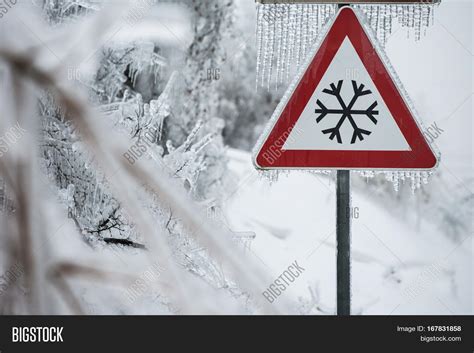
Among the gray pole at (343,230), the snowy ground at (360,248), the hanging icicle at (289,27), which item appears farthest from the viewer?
the snowy ground at (360,248)

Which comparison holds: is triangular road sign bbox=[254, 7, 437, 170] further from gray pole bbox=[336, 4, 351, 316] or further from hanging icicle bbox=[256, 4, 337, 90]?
hanging icicle bbox=[256, 4, 337, 90]

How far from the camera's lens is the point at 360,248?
3520mm

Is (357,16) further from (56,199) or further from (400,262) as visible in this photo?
(400,262)

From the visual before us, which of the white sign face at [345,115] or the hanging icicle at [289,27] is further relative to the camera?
the hanging icicle at [289,27]

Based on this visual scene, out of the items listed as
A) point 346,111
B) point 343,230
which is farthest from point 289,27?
point 343,230

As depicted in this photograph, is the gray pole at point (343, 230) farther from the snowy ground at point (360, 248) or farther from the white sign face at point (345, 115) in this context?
the snowy ground at point (360, 248)

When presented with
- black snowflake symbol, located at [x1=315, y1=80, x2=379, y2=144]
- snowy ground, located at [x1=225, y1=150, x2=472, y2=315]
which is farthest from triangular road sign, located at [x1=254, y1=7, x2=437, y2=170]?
snowy ground, located at [x1=225, y1=150, x2=472, y2=315]

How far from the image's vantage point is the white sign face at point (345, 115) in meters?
1.35

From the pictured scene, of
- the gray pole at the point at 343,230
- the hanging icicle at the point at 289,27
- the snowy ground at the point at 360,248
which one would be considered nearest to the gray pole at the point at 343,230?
the gray pole at the point at 343,230

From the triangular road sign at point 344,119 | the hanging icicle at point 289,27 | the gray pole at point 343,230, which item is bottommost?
the gray pole at point 343,230

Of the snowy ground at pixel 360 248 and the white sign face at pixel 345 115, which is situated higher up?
the snowy ground at pixel 360 248

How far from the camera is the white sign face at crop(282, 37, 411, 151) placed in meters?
1.35

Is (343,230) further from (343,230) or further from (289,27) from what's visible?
(289,27)
